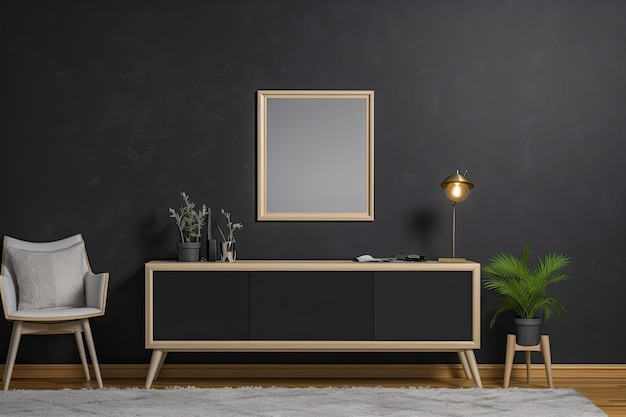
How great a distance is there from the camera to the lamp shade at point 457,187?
14.6 feet

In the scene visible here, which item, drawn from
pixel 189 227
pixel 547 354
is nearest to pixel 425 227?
pixel 547 354

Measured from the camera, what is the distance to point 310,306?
4.27m

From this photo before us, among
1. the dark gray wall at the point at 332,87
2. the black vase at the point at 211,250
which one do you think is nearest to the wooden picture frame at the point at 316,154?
the dark gray wall at the point at 332,87

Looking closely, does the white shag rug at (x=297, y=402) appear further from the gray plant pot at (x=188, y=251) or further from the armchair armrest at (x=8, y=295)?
the gray plant pot at (x=188, y=251)

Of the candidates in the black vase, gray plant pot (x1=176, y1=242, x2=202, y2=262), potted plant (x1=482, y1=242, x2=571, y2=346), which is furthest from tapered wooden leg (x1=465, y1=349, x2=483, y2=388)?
gray plant pot (x1=176, y1=242, x2=202, y2=262)

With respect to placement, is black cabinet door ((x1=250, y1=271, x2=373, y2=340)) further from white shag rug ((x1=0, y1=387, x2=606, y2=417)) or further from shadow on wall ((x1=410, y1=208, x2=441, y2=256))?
shadow on wall ((x1=410, y1=208, x2=441, y2=256))

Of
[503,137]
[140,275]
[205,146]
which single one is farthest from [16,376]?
[503,137]

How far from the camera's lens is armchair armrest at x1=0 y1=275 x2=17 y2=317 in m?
4.20

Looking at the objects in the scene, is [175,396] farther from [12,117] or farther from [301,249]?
[12,117]

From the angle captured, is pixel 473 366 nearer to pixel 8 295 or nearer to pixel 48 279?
pixel 48 279

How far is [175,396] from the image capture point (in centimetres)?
406

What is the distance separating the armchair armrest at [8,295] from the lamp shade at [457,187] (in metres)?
2.59

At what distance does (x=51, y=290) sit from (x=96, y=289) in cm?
26

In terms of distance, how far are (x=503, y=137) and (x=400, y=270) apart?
45.2 inches
